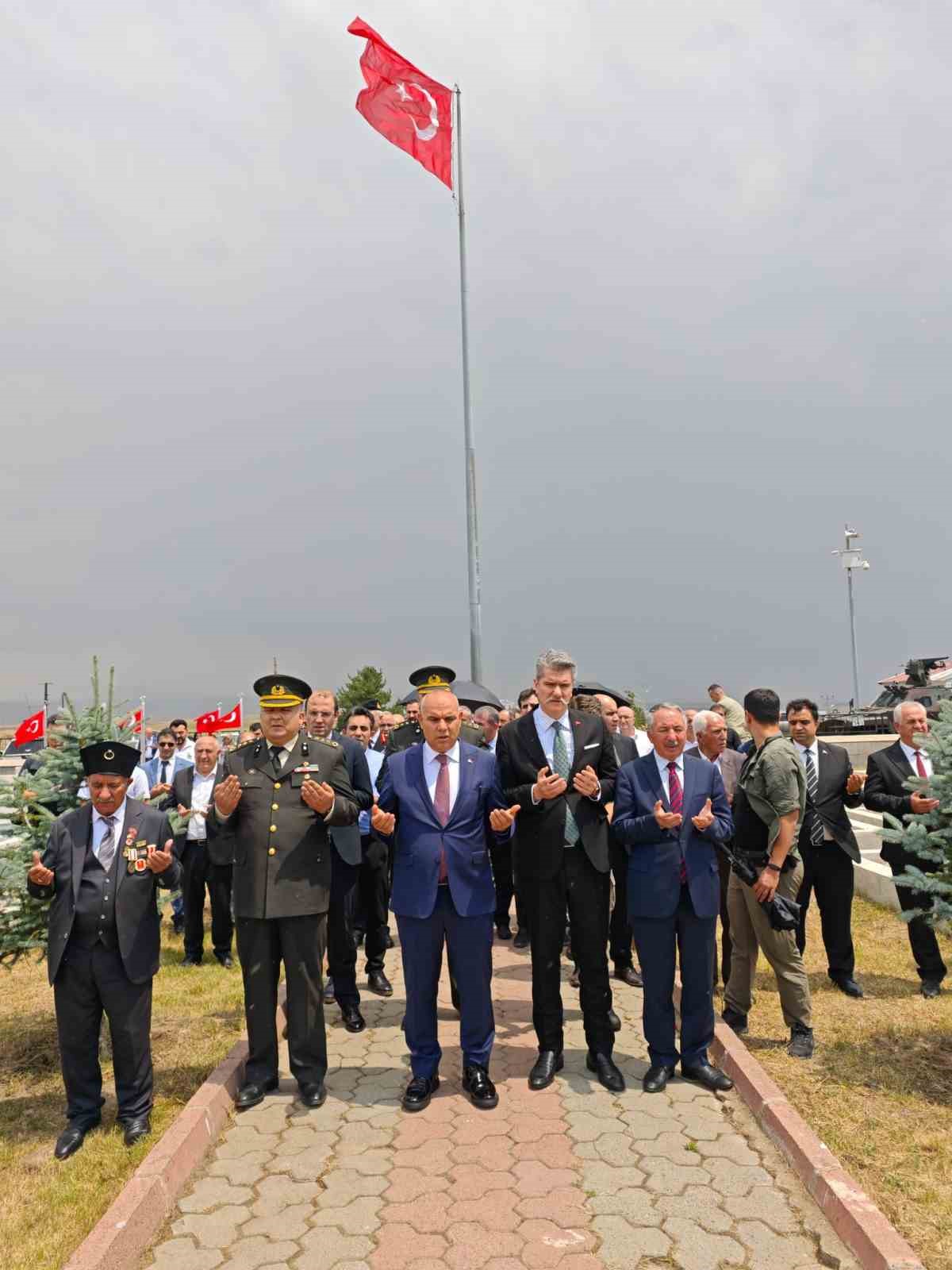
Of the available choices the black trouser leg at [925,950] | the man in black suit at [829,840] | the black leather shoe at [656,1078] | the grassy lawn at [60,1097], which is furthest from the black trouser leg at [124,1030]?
the black trouser leg at [925,950]

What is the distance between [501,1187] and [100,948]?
7.66 feet

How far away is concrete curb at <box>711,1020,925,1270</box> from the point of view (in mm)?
3375

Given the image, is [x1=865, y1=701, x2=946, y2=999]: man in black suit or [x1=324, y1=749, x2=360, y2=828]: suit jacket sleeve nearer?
[x1=324, y1=749, x2=360, y2=828]: suit jacket sleeve

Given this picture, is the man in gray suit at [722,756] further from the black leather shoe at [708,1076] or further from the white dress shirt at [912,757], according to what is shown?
the black leather shoe at [708,1076]

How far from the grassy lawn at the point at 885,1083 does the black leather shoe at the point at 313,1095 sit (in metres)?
2.59

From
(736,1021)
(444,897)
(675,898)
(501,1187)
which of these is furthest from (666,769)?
(501,1187)

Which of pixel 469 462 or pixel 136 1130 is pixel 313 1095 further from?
pixel 469 462

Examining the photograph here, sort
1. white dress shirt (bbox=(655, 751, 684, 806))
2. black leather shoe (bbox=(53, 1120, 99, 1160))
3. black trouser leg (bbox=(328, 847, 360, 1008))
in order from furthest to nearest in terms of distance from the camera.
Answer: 1. black trouser leg (bbox=(328, 847, 360, 1008))
2. white dress shirt (bbox=(655, 751, 684, 806))
3. black leather shoe (bbox=(53, 1120, 99, 1160))

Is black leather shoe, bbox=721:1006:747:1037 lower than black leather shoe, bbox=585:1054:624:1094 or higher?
lower

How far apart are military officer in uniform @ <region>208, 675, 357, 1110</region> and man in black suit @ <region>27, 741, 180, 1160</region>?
458 mm

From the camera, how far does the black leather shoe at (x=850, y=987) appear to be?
670cm

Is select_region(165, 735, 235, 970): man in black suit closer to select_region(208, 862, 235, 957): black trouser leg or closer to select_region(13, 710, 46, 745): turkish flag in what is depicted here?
select_region(208, 862, 235, 957): black trouser leg

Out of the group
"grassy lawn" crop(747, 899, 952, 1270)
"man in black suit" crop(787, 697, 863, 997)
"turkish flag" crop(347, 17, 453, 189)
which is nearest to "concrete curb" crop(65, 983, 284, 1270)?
"grassy lawn" crop(747, 899, 952, 1270)

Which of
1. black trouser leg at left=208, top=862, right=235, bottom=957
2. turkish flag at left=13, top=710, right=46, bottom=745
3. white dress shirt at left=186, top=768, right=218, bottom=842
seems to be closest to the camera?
black trouser leg at left=208, top=862, right=235, bottom=957
